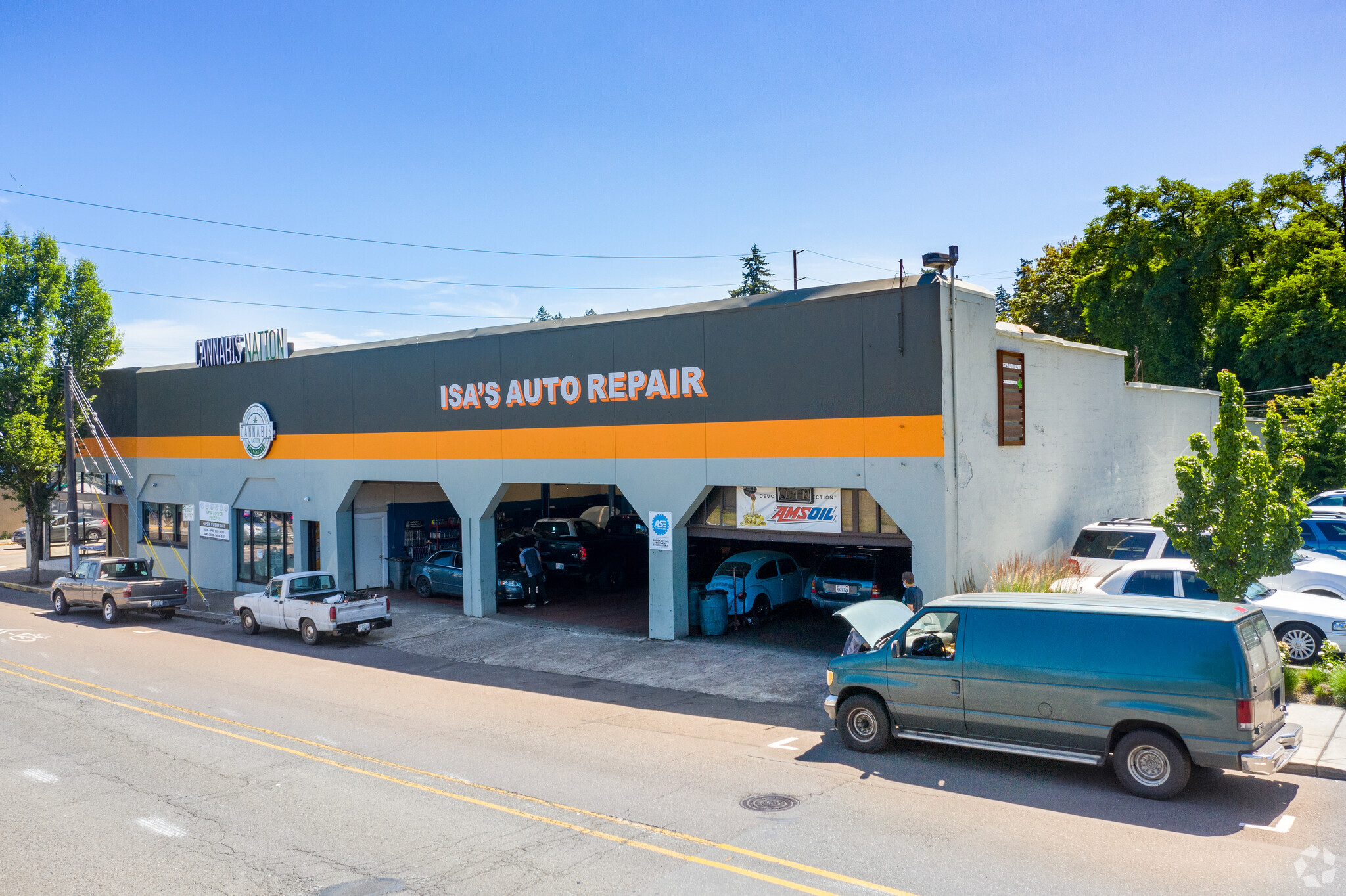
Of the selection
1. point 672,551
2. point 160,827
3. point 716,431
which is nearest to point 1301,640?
point 716,431

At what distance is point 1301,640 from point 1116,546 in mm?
4359

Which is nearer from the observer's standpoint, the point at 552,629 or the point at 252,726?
the point at 252,726

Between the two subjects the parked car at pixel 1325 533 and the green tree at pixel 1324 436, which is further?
the green tree at pixel 1324 436

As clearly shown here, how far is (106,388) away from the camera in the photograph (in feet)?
111

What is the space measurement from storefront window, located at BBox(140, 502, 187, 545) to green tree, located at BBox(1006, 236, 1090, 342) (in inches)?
1881

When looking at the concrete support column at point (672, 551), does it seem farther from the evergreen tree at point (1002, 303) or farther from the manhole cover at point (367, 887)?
the evergreen tree at point (1002, 303)

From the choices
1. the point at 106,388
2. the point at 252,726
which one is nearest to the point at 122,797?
the point at 252,726

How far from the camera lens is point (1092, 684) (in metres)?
9.15

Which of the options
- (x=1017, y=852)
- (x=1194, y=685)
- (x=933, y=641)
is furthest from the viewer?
(x=933, y=641)

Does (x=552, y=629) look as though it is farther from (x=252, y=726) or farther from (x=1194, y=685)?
(x=1194, y=685)

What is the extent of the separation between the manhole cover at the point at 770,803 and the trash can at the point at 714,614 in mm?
9322

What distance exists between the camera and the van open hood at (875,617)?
11.4m

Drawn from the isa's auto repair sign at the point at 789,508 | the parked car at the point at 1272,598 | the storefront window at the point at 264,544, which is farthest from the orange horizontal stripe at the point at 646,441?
the parked car at the point at 1272,598

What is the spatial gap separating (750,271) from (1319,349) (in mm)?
46066
